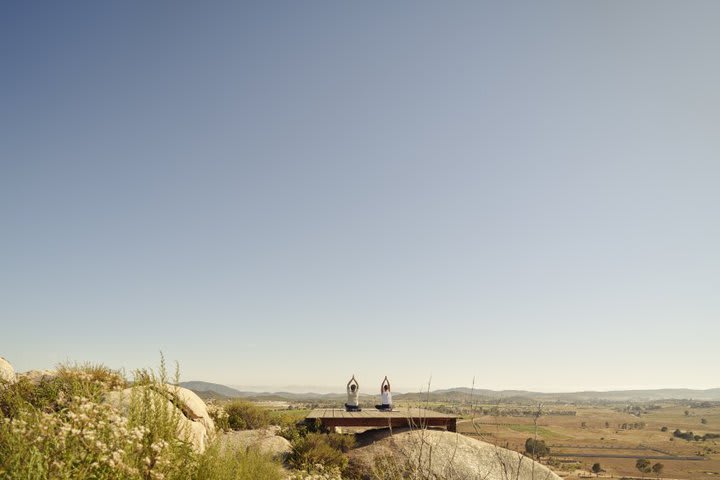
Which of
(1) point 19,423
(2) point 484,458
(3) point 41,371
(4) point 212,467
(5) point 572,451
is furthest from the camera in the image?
(5) point 572,451

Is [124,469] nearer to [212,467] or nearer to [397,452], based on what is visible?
[212,467]

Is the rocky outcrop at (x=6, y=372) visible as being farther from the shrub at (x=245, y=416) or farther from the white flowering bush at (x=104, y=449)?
the white flowering bush at (x=104, y=449)

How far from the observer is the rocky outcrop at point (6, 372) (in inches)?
463

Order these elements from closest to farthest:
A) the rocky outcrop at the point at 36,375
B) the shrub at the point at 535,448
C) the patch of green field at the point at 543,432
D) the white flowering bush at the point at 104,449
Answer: the shrub at the point at 535,448, the white flowering bush at the point at 104,449, the rocky outcrop at the point at 36,375, the patch of green field at the point at 543,432

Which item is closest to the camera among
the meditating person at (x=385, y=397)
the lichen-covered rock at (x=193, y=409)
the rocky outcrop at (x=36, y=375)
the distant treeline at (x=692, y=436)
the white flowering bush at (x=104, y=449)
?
the white flowering bush at (x=104, y=449)

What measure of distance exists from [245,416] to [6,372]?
7566 mm

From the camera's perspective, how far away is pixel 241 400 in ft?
60.5

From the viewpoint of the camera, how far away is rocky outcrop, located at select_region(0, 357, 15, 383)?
11.8m

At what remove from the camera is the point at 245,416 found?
16688 millimetres

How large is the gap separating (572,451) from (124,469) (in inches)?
3272

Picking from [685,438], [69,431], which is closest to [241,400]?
[69,431]

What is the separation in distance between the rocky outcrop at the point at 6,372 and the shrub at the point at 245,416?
6822 mm

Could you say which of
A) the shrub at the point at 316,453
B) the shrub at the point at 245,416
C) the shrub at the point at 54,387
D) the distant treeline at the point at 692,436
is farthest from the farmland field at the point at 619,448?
the shrub at the point at 54,387

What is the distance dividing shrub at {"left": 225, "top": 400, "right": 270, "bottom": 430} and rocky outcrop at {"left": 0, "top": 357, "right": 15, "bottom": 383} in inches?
269
